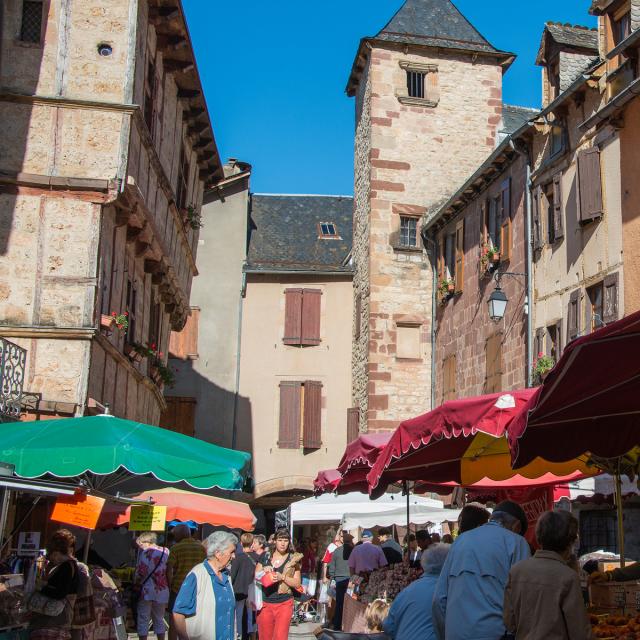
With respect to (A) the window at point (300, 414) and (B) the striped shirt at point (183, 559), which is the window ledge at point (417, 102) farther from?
(B) the striped shirt at point (183, 559)

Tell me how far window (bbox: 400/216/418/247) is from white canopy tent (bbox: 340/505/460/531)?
1025 centimetres

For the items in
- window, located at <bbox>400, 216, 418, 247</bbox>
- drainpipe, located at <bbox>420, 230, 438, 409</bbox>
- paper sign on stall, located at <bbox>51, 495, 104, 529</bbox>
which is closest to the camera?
paper sign on stall, located at <bbox>51, 495, 104, 529</bbox>

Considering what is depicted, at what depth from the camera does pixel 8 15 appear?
13.5 m

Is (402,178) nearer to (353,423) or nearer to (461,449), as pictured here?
(353,423)

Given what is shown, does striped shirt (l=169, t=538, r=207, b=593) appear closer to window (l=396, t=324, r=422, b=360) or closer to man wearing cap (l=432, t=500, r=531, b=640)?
man wearing cap (l=432, t=500, r=531, b=640)

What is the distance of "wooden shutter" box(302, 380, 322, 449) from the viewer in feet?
97.7

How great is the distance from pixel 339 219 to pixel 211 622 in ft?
93.2

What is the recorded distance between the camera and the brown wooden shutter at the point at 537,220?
19.1 m

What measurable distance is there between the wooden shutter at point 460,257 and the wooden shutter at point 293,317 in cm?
713

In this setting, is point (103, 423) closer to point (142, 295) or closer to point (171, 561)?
point (171, 561)

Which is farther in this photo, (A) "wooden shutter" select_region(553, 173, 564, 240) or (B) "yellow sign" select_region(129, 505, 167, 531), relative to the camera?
(A) "wooden shutter" select_region(553, 173, 564, 240)

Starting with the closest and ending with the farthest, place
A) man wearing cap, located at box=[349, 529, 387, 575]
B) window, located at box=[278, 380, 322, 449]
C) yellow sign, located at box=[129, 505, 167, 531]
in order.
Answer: yellow sign, located at box=[129, 505, 167, 531], man wearing cap, located at box=[349, 529, 387, 575], window, located at box=[278, 380, 322, 449]

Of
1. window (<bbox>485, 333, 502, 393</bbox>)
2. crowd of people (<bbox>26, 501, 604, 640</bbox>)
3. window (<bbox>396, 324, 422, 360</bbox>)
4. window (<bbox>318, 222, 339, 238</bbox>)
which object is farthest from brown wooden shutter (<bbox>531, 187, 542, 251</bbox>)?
window (<bbox>318, 222, 339, 238</bbox>)

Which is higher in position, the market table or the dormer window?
the dormer window
